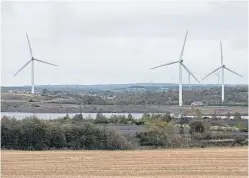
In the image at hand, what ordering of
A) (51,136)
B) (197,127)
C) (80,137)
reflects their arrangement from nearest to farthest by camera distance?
(51,136)
(80,137)
(197,127)

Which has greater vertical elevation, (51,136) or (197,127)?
(197,127)

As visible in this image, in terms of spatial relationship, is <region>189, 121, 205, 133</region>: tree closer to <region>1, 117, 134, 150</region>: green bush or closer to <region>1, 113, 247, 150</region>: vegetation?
<region>1, 113, 247, 150</region>: vegetation

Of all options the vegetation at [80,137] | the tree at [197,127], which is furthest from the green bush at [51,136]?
the tree at [197,127]

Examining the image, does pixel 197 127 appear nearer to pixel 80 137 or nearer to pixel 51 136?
pixel 80 137

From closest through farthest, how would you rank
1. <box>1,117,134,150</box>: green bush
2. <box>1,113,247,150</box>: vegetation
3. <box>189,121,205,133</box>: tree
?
<box>1,117,134,150</box>: green bush
<box>1,113,247,150</box>: vegetation
<box>189,121,205,133</box>: tree

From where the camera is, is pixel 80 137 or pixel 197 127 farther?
pixel 197 127

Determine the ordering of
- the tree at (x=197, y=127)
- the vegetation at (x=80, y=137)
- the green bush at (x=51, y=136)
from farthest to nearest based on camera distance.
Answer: the tree at (x=197, y=127), the vegetation at (x=80, y=137), the green bush at (x=51, y=136)

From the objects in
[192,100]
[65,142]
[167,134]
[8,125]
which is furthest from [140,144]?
[192,100]

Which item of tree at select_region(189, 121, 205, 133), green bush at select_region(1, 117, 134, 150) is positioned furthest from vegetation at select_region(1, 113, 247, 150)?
tree at select_region(189, 121, 205, 133)

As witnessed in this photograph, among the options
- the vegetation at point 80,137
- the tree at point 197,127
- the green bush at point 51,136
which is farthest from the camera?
the tree at point 197,127

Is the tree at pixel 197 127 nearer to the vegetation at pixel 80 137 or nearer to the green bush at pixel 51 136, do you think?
the vegetation at pixel 80 137

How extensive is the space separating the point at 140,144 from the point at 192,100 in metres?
113

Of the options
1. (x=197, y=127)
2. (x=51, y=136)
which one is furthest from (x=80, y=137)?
(x=197, y=127)

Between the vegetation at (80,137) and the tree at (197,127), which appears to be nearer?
the vegetation at (80,137)
